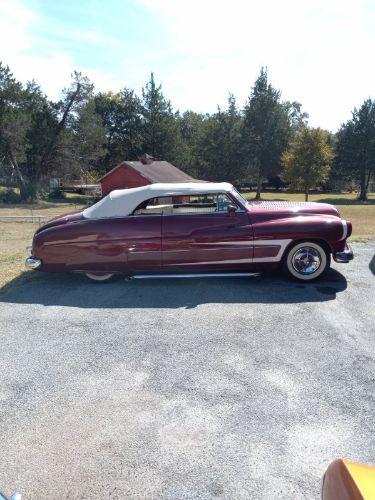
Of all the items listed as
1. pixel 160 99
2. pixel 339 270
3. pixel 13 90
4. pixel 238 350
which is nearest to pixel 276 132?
pixel 160 99

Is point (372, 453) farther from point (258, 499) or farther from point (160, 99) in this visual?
point (160, 99)

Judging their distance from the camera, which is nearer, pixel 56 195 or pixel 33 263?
pixel 33 263

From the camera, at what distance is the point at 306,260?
19.4 ft

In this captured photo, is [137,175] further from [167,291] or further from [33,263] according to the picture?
[167,291]

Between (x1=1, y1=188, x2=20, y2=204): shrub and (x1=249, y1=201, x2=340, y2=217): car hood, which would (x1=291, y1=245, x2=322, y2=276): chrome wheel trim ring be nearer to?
(x1=249, y1=201, x2=340, y2=217): car hood

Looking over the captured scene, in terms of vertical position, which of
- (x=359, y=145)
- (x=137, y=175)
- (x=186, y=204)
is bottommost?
(x=186, y=204)

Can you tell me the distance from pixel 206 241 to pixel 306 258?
1582mm

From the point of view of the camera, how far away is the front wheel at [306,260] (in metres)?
5.91

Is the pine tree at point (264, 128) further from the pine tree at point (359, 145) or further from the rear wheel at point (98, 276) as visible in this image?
the rear wheel at point (98, 276)

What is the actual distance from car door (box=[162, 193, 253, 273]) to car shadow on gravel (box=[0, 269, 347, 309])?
0.32 m

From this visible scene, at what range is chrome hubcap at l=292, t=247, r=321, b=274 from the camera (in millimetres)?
5918

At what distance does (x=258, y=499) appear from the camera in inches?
86.0

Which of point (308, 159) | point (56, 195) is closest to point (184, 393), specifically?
point (308, 159)

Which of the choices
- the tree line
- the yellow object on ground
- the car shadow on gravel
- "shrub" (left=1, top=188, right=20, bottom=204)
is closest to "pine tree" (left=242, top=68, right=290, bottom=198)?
the tree line
